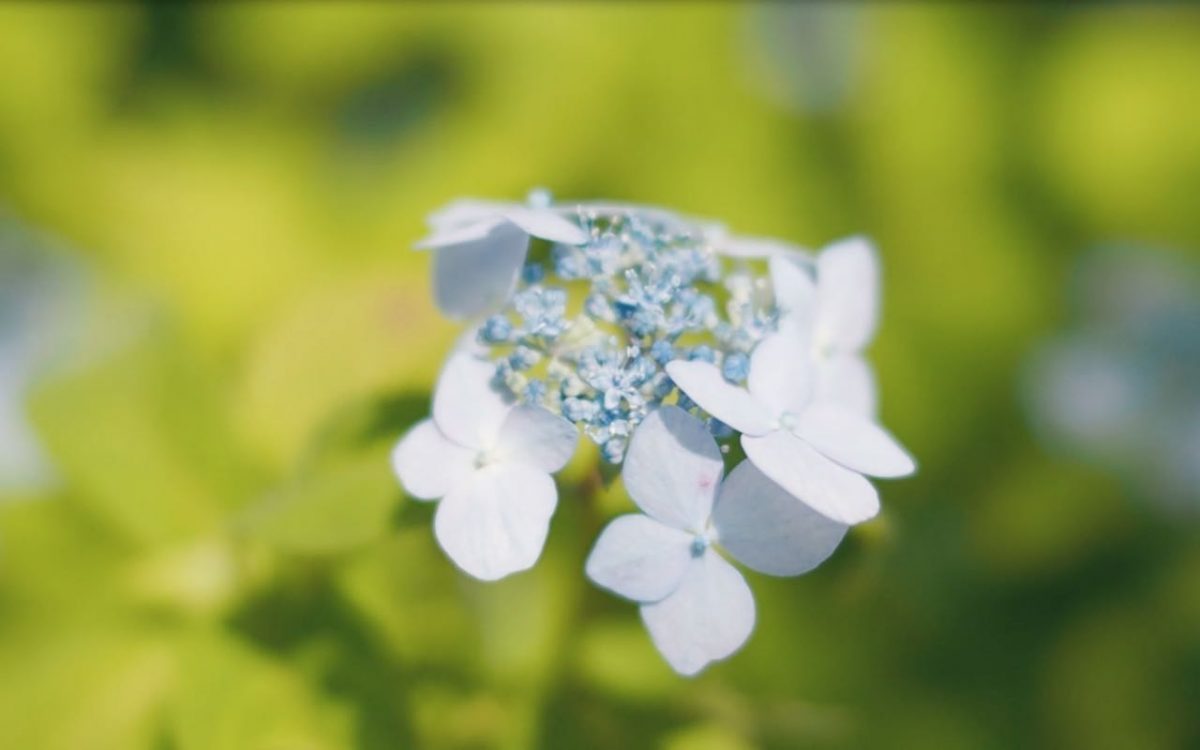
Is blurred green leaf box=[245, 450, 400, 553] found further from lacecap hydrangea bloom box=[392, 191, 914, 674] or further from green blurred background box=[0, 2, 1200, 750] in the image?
lacecap hydrangea bloom box=[392, 191, 914, 674]

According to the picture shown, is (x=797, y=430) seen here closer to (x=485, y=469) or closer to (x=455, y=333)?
(x=485, y=469)

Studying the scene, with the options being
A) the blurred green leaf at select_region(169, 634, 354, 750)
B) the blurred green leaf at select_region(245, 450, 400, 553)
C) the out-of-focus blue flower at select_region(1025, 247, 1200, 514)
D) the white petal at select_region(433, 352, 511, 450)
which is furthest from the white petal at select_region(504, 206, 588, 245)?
the out-of-focus blue flower at select_region(1025, 247, 1200, 514)

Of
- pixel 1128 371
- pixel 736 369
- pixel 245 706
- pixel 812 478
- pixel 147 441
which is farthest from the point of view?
pixel 1128 371

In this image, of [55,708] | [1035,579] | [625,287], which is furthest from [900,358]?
[55,708]

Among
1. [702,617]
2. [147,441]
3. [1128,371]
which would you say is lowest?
[1128,371]

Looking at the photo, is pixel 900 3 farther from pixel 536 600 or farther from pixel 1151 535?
pixel 536 600

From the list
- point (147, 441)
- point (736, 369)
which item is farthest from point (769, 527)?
point (147, 441)
